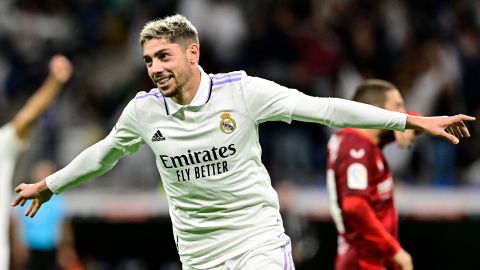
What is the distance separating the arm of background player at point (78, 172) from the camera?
5656 mm

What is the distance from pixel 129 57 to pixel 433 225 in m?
5.16

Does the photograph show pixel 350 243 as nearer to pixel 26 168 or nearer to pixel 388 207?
pixel 388 207

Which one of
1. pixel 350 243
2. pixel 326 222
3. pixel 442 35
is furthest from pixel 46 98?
pixel 442 35

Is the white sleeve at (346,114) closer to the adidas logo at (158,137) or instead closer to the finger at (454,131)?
the finger at (454,131)

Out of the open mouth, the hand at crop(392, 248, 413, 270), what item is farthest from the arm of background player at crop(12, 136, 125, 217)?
the hand at crop(392, 248, 413, 270)

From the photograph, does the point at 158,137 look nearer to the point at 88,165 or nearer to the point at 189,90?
the point at 189,90

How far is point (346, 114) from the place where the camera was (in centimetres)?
511

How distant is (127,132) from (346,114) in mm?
1280

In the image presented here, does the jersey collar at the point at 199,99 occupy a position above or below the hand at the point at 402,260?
above

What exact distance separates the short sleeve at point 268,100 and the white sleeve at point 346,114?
0.17 ft

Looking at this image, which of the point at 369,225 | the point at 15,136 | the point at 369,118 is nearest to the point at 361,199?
the point at 369,225

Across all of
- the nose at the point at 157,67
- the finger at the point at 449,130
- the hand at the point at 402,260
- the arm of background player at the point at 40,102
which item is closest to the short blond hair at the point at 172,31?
the nose at the point at 157,67

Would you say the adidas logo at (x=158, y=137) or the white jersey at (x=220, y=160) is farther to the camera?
the adidas logo at (x=158, y=137)

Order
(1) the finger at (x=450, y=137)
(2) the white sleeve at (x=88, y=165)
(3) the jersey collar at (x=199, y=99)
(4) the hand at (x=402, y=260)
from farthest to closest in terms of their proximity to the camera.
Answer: (4) the hand at (x=402, y=260), (2) the white sleeve at (x=88, y=165), (3) the jersey collar at (x=199, y=99), (1) the finger at (x=450, y=137)
